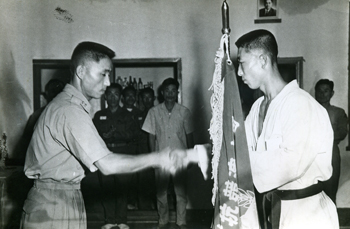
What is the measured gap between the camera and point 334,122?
149 centimetres

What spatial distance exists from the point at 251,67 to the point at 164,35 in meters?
0.74

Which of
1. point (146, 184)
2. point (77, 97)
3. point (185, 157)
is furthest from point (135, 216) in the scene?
point (77, 97)

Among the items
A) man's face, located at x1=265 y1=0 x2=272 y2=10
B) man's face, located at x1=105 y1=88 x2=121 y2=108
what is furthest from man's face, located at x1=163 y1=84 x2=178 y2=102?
man's face, located at x1=265 y1=0 x2=272 y2=10

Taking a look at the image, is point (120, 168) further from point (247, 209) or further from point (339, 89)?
point (339, 89)

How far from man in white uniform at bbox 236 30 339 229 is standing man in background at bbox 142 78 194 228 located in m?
0.76

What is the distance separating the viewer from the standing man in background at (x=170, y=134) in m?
1.92

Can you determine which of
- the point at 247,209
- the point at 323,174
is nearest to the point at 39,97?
the point at 247,209

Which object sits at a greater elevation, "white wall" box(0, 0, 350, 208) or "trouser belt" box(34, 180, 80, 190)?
"white wall" box(0, 0, 350, 208)

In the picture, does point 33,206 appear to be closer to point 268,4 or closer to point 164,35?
point 164,35

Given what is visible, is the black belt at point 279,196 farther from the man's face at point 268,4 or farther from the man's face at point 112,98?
the man's face at point 112,98

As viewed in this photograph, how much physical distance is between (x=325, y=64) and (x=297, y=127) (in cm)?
62

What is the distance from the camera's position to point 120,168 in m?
1.18

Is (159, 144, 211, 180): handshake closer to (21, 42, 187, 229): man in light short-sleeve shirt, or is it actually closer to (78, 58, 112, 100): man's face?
(21, 42, 187, 229): man in light short-sleeve shirt

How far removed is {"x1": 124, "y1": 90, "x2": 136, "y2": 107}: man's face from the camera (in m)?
2.18
